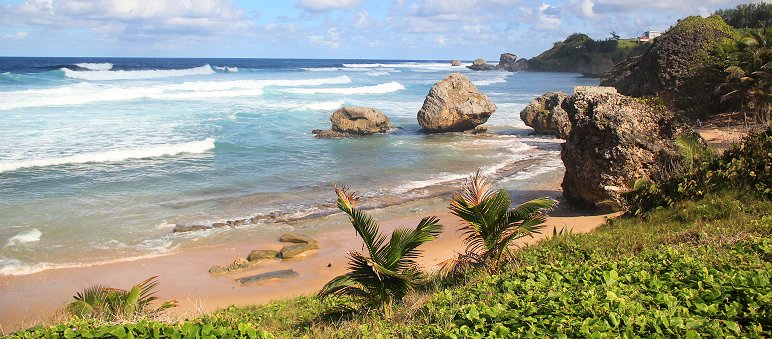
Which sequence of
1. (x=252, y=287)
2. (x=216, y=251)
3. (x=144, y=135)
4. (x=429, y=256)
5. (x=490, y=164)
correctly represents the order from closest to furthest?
(x=252, y=287) → (x=429, y=256) → (x=216, y=251) → (x=490, y=164) → (x=144, y=135)

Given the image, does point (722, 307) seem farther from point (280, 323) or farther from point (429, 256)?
point (429, 256)

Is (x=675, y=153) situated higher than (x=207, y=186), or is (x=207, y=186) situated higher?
(x=675, y=153)

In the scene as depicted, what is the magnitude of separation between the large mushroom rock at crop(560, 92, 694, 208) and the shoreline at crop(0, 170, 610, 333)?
2.57 feet

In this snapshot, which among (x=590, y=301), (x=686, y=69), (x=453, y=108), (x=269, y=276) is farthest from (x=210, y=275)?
(x=453, y=108)

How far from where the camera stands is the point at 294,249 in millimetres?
13578

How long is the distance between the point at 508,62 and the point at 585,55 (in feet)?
114

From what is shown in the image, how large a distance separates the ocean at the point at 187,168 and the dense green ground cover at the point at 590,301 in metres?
6.98

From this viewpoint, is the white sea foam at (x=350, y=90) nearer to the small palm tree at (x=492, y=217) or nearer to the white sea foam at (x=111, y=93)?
the white sea foam at (x=111, y=93)

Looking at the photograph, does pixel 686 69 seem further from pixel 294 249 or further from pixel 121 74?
pixel 121 74

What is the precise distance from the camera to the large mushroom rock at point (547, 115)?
94.7 feet

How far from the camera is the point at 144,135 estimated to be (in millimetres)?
28766

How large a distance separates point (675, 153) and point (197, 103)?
37122 mm

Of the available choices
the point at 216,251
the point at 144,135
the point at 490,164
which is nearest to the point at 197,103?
the point at 144,135

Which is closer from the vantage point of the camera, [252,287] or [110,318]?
[110,318]
